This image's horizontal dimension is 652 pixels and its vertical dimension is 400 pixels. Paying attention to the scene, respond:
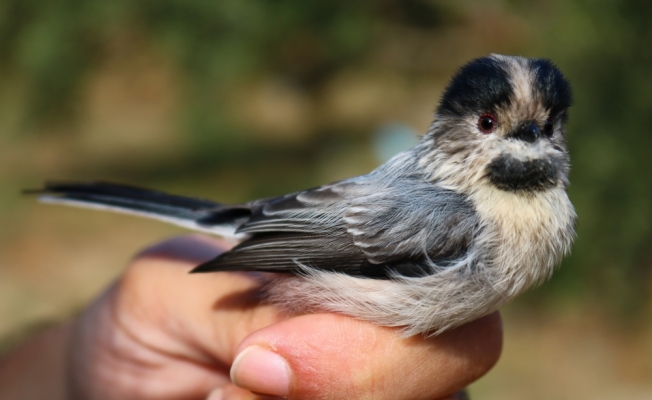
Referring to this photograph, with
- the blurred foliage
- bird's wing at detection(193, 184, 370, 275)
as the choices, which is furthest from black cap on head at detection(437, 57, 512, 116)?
the blurred foliage

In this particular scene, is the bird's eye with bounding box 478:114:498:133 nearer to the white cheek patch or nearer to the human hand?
the white cheek patch

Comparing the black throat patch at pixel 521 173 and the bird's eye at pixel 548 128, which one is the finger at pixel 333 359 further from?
the bird's eye at pixel 548 128

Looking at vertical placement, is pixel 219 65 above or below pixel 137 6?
below

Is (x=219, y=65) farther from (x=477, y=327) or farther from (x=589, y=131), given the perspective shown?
(x=477, y=327)

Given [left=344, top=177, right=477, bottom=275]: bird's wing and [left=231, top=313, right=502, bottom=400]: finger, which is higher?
[left=344, top=177, right=477, bottom=275]: bird's wing

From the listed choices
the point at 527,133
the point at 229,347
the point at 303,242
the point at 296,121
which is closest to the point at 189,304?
the point at 229,347

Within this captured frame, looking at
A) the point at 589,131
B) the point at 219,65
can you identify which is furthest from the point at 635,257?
the point at 219,65
